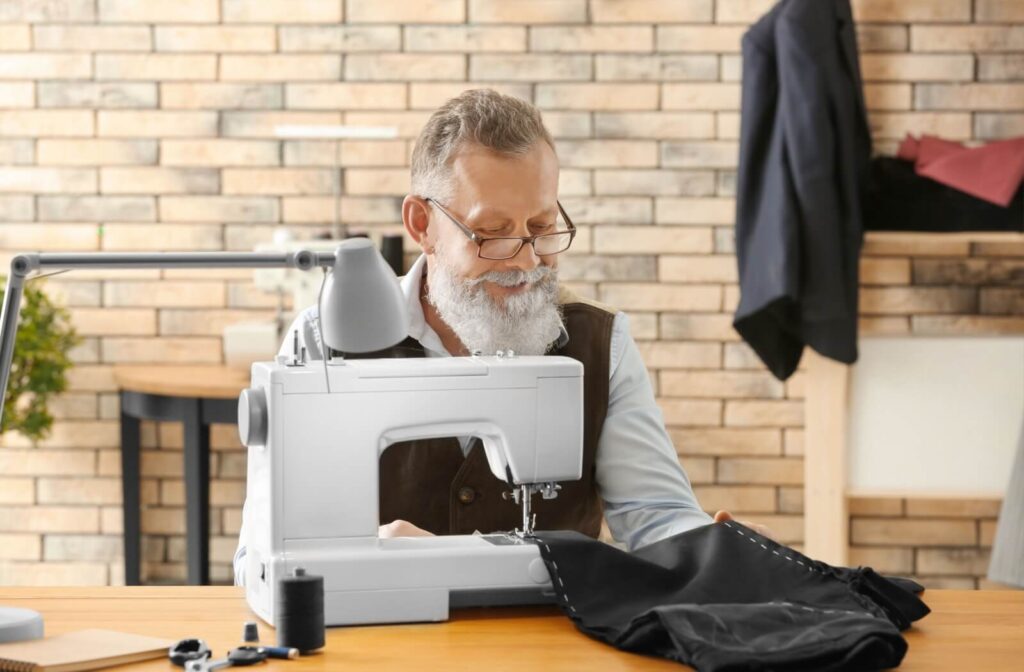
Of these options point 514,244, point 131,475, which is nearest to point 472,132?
point 514,244

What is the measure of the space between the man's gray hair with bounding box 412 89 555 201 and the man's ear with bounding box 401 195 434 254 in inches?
1.0

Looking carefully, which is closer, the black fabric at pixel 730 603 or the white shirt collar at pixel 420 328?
the black fabric at pixel 730 603

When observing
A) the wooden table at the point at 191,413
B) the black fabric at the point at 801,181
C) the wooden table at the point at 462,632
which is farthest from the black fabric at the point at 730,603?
the wooden table at the point at 191,413

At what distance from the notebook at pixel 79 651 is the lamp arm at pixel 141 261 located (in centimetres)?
28

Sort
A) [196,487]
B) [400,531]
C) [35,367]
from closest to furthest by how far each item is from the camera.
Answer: [400,531]
[196,487]
[35,367]

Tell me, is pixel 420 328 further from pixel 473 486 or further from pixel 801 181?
pixel 801 181

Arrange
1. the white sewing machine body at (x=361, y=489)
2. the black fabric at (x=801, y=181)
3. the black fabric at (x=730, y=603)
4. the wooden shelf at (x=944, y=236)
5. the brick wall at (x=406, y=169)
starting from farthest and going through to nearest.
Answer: the brick wall at (x=406, y=169)
the wooden shelf at (x=944, y=236)
the black fabric at (x=801, y=181)
the white sewing machine body at (x=361, y=489)
the black fabric at (x=730, y=603)

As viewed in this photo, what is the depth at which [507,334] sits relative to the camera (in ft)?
7.13

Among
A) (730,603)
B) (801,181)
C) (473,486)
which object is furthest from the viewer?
(801,181)

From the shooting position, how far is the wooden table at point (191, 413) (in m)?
3.61

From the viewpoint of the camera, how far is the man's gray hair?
2152 mm

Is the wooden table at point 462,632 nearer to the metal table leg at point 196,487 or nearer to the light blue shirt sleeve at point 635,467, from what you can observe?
the light blue shirt sleeve at point 635,467

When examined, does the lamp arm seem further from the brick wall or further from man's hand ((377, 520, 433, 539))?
the brick wall

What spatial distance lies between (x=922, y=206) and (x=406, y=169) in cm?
153
